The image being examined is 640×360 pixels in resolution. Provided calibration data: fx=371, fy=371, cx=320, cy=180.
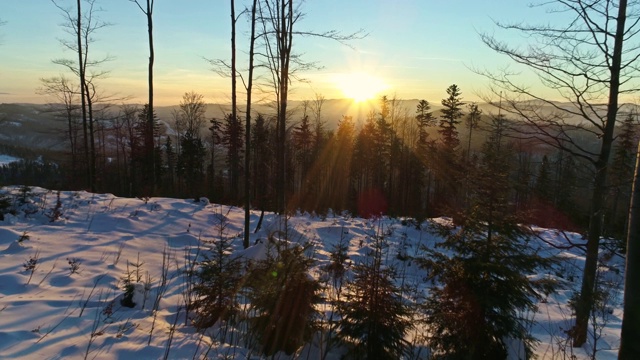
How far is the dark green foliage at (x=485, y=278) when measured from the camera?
385 centimetres

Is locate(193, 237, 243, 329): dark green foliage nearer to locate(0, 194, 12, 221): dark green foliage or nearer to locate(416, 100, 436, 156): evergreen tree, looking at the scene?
locate(0, 194, 12, 221): dark green foliage

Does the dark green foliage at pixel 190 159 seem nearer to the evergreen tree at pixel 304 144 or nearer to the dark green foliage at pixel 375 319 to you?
the evergreen tree at pixel 304 144

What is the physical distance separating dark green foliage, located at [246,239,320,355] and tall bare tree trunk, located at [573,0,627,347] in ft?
15.2

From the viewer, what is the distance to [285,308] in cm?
379

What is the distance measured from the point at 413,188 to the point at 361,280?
4309 cm

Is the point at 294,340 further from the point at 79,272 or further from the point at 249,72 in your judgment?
the point at 249,72

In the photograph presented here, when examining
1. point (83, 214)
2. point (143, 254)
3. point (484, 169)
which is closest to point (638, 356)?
point (484, 169)

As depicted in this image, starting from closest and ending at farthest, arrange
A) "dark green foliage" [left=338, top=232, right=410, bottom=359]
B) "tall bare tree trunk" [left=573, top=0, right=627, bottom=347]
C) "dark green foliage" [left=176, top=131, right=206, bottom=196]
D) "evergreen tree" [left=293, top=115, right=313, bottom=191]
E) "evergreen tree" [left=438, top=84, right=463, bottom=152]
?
"dark green foliage" [left=338, top=232, right=410, bottom=359], "tall bare tree trunk" [left=573, top=0, right=627, bottom=347], "evergreen tree" [left=438, top=84, right=463, bottom=152], "evergreen tree" [left=293, top=115, right=313, bottom=191], "dark green foliage" [left=176, top=131, right=206, bottom=196]

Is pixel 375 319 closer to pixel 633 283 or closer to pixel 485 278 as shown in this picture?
pixel 485 278

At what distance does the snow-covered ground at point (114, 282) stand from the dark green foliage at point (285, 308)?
0.19 metres

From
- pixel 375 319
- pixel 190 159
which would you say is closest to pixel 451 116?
pixel 190 159

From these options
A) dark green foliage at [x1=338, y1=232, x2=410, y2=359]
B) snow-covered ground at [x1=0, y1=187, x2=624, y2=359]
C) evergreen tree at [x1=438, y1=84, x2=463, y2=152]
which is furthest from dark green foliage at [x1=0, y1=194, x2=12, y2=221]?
evergreen tree at [x1=438, y1=84, x2=463, y2=152]

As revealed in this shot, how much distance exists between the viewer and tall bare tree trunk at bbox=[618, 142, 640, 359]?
307cm

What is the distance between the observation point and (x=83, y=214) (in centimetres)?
991
